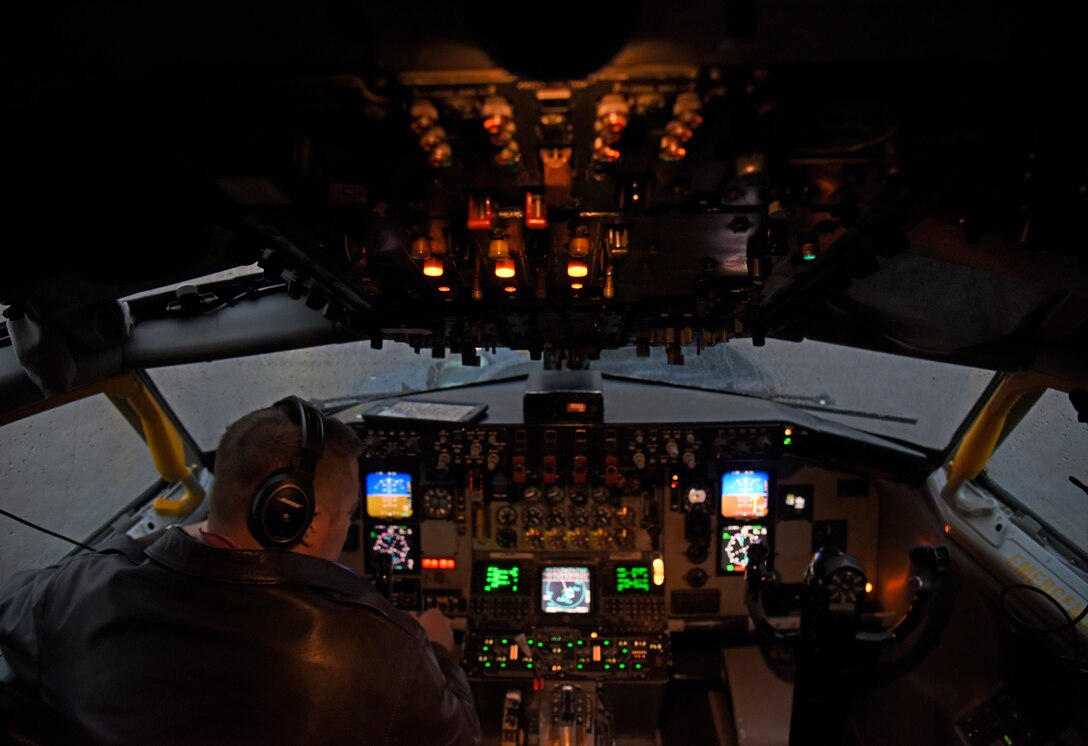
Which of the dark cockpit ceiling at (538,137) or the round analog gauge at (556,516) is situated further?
the round analog gauge at (556,516)

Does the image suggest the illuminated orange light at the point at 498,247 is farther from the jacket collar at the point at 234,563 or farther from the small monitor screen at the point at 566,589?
the small monitor screen at the point at 566,589

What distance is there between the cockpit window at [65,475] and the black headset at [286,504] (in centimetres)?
169

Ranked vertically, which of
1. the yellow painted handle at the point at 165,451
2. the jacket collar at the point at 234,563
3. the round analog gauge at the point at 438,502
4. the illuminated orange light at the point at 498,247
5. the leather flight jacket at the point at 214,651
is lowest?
the round analog gauge at the point at 438,502

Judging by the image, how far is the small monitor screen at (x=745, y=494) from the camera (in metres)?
3.67

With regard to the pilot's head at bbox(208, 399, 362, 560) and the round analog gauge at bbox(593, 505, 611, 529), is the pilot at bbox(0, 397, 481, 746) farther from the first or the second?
the round analog gauge at bbox(593, 505, 611, 529)

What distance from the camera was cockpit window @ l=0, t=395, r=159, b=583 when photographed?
2531mm

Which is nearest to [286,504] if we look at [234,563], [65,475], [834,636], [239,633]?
[234,563]

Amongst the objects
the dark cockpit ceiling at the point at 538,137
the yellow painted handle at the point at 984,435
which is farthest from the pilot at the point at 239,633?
the yellow painted handle at the point at 984,435

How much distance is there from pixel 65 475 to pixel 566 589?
2.41m

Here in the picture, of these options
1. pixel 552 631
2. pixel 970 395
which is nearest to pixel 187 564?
pixel 552 631

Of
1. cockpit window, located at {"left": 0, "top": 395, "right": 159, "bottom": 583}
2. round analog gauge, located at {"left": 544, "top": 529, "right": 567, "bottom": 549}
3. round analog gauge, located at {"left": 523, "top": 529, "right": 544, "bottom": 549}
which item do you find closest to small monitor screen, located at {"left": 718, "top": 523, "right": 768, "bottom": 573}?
round analog gauge, located at {"left": 544, "top": 529, "right": 567, "bottom": 549}

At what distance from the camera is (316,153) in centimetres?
99

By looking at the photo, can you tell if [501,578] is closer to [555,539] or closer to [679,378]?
[555,539]

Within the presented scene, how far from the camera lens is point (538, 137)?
0.93m
